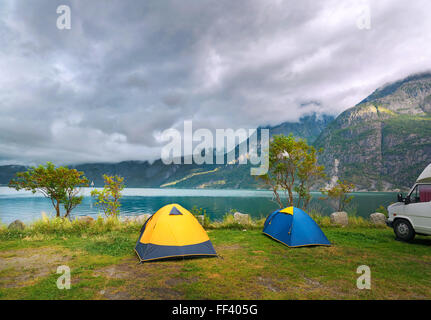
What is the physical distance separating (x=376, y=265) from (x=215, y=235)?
7.46 meters

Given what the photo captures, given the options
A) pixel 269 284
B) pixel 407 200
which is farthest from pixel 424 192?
pixel 269 284

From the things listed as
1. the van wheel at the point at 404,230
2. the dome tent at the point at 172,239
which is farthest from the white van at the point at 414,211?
the dome tent at the point at 172,239

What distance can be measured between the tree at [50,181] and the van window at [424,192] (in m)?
20.3

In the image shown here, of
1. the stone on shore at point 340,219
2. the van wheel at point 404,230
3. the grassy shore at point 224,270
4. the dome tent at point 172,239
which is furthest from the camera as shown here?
the stone on shore at point 340,219

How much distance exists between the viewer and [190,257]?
7883mm

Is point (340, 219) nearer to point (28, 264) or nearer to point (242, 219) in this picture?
point (242, 219)

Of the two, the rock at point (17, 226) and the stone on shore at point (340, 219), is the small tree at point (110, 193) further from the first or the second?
the stone on shore at point (340, 219)

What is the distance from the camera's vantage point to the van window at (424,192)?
9.37m

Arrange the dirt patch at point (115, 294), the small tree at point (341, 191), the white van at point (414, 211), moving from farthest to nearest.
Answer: the small tree at point (341, 191) → the white van at point (414, 211) → the dirt patch at point (115, 294)

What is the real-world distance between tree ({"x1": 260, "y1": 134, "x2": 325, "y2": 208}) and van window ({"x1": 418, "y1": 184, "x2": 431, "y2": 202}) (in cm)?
732

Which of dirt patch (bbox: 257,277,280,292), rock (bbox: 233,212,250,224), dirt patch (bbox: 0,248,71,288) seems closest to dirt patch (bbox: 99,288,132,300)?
dirt patch (bbox: 0,248,71,288)
